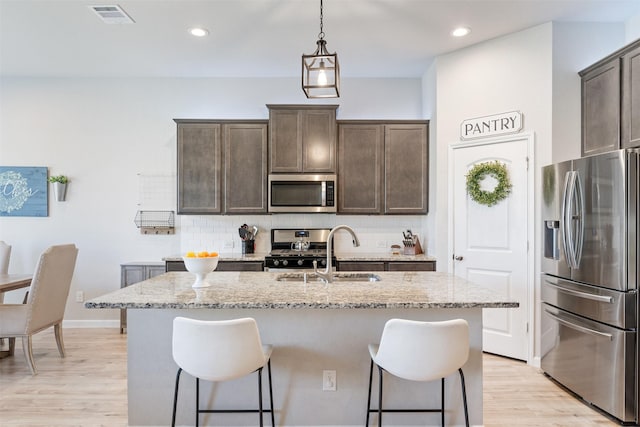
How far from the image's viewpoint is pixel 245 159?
4211 millimetres

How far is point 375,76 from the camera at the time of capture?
4574mm

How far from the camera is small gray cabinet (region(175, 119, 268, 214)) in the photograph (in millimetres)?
4188

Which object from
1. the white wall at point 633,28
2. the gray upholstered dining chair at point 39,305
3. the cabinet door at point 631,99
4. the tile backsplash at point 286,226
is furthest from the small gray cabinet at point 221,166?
the white wall at point 633,28

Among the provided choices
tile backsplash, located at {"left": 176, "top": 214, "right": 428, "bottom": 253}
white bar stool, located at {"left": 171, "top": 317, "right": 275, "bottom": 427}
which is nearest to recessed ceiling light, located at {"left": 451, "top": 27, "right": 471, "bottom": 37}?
tile backsplash, located at {"left": 176, "top": 214, "right": 428, "bottom": 253}

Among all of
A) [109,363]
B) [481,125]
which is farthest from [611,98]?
[109,363]

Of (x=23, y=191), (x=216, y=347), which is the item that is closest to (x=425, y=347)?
(x=216, y=347)

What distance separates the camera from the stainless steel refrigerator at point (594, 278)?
7.71 feet

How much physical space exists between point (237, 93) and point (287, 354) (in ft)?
11.4

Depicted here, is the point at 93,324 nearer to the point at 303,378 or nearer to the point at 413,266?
the point at 303,378

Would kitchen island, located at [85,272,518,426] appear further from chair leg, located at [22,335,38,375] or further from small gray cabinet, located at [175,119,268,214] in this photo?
small gray cabinet, located at [175,119,268,214]

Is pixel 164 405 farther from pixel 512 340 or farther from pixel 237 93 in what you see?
pixel 237 93

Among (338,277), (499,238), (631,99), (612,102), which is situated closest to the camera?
(338,277)

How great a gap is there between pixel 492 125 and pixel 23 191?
17.8 feet

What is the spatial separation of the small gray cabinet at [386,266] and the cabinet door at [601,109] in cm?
177
